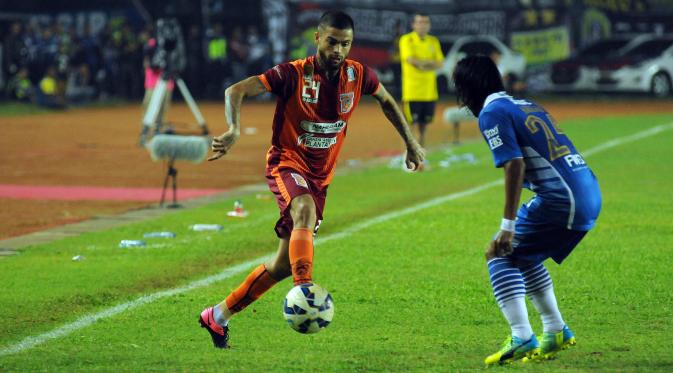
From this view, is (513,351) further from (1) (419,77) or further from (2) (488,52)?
(2) (488,52)

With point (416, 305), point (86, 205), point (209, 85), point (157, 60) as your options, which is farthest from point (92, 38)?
point (416, 305)

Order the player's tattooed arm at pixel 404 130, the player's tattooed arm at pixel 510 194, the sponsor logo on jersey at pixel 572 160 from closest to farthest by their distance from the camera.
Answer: the player's tattooed arm at pixel 510 194
the sponsor logo on jersey at pixel 572 160
the player's tattooed arm at pixel 404 130

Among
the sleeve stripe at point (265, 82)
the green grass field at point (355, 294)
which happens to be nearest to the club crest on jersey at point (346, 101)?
the sleeve stripe at point (265, 82)

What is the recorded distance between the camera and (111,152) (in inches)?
914

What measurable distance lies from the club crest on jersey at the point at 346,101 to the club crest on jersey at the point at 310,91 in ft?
0.52

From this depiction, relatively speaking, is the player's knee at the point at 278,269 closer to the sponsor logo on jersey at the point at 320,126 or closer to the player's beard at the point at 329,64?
the sponsor logo on jersey at the point at 320,126

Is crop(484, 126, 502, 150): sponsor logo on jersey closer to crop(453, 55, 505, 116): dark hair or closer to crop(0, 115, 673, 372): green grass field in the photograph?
crop(453, 55, 505, 116): dark hair

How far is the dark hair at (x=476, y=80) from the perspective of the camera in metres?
6.88

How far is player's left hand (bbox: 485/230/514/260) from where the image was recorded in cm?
673

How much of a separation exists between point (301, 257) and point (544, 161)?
1370 millimetres

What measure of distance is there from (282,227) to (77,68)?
34947 millimetres

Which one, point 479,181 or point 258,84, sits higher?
point 258,84

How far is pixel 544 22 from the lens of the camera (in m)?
44.1

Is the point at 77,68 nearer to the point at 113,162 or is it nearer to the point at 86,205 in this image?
the point at 113,162
